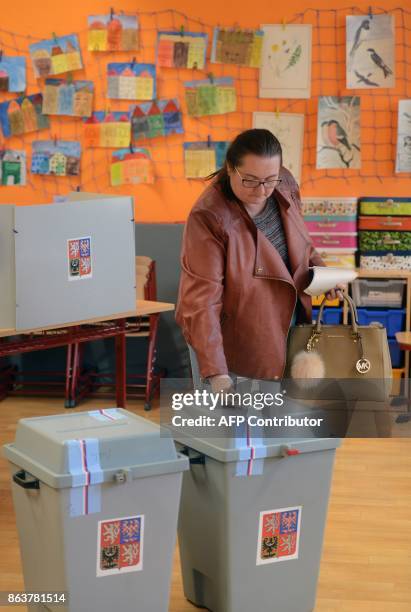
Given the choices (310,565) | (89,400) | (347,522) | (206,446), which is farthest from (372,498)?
(89,400)

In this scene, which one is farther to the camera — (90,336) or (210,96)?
(210,96)

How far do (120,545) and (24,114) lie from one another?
3838 millimetres

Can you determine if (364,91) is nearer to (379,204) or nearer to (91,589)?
(379,204)

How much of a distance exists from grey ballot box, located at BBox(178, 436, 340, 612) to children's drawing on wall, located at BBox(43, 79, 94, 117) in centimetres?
343

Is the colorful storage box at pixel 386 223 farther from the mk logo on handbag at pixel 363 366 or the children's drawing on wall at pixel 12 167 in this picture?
the mk logo on handbag at pixel 363 366

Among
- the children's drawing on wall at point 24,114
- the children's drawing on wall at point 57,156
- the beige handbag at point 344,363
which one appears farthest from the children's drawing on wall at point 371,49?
the beige handbag at point 344,363

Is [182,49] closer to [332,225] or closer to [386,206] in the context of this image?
[332,225]

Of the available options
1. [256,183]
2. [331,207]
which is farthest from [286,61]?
[256,183]

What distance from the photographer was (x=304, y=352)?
2697 mm

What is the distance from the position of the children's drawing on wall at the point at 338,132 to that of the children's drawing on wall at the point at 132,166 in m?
1.03

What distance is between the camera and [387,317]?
17.8ft

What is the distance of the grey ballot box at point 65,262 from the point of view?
3.29 m

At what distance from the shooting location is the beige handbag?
2648mm

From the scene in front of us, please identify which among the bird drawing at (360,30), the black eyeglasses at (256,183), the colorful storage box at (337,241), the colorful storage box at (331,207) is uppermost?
the bird drawing at (360,30)
